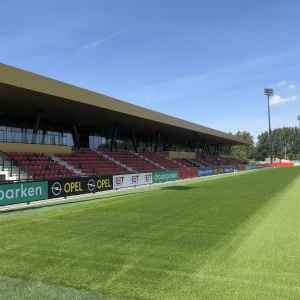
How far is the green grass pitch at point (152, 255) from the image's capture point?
4602 mm

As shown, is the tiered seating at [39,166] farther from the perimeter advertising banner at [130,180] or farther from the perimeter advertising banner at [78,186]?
the perimeter advertising banner at [130,180]

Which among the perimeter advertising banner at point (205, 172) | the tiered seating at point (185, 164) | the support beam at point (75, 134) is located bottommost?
the perimeter advertising banner at point (205, 172)

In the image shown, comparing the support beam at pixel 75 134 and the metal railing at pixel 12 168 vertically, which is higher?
the support beam at pixel 75 134

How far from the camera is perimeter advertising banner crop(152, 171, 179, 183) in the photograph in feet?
90.1

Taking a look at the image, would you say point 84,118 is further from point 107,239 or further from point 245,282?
point 245,282

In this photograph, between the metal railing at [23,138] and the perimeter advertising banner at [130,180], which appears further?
the metal railing at [23,138]

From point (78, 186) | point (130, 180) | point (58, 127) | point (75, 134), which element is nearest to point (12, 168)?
point (78, 186)

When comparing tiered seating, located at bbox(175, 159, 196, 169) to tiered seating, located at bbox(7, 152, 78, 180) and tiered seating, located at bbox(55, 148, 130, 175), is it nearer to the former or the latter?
tiered seating, located at bbox(55, 148, 130, 175)

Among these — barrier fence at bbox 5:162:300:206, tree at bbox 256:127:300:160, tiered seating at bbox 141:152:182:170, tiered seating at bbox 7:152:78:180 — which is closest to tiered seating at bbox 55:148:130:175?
tiered seating at bbox 7:152:78:180

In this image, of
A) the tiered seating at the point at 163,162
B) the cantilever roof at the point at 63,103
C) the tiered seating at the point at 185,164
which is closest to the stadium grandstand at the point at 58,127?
the cantilever roof at the point at 63,103

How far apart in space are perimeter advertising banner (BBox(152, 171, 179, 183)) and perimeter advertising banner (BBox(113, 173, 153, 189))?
90 centimetres

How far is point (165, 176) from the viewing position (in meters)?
29.2

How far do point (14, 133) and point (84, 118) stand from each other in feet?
25.7

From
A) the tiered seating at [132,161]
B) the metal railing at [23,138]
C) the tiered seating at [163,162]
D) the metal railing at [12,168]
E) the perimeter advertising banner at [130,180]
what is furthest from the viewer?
the tiered seating at [163,162]
